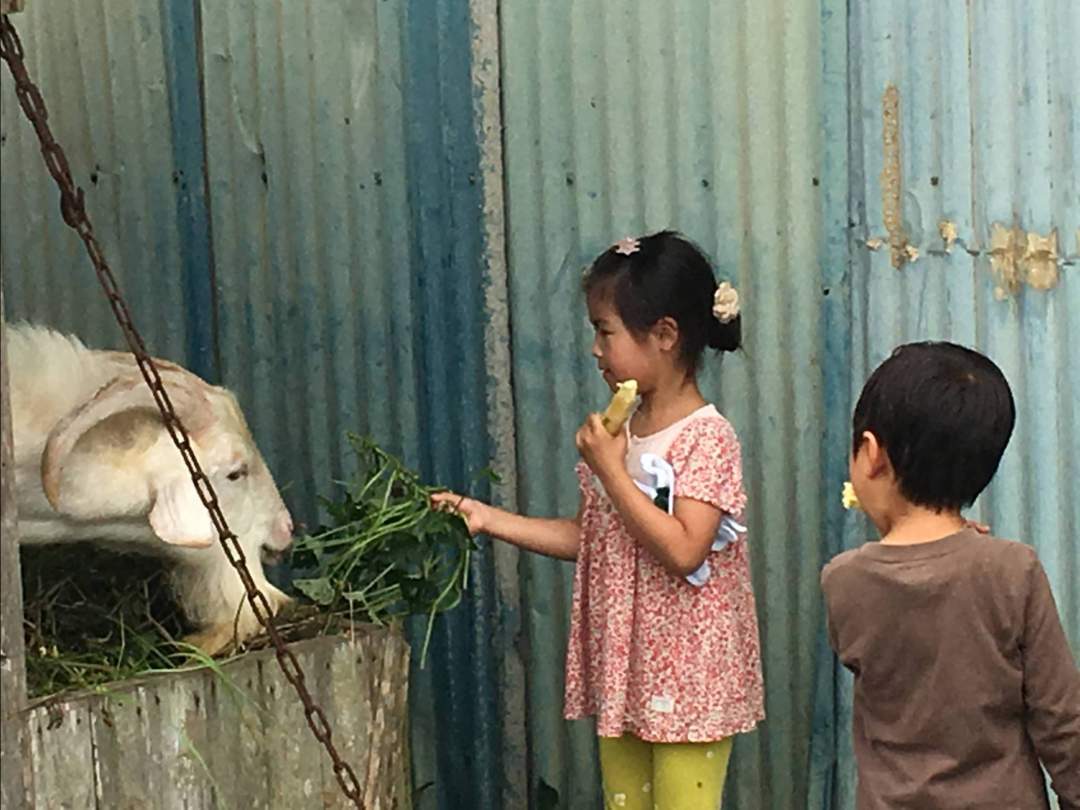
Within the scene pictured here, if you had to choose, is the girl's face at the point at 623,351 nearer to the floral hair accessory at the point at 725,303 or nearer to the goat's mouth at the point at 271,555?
the floral hair accessory at the point at 725,303

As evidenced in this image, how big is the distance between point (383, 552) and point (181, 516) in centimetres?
44

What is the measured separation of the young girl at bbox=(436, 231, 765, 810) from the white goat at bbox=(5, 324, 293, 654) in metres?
0.43

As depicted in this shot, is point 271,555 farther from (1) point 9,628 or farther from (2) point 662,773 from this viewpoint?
(1) point 9,628

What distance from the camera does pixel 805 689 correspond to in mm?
4273

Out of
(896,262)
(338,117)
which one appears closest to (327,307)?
(338,117)

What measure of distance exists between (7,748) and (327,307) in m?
2.00

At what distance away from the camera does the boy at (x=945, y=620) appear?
2861mm

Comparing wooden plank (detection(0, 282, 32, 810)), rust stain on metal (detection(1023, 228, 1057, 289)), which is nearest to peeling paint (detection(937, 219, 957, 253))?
rust stain on metal (detection(1023, 228, 1057, 289))

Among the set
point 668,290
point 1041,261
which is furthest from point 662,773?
point 1041,261

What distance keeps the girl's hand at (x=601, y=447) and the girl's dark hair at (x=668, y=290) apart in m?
0.21

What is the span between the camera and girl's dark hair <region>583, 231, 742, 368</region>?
370cm

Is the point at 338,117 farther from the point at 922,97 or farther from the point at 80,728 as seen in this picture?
the point at 80,728

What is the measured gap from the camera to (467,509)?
3.83 meters

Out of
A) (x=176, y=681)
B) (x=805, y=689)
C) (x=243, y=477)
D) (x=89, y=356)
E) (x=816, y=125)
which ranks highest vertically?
(x=816, y=125)
